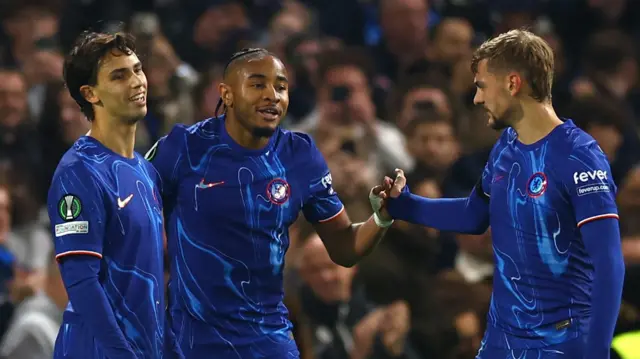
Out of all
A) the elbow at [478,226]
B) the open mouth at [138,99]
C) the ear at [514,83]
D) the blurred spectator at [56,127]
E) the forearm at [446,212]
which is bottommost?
the elbow at [478,226]

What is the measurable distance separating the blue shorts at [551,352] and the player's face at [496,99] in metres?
0.85

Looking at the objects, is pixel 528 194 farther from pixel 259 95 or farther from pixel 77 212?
pixel 77 212

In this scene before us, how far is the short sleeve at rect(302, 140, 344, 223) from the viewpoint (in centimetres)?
570

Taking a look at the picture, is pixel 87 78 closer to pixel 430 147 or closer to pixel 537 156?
pixel 537 156

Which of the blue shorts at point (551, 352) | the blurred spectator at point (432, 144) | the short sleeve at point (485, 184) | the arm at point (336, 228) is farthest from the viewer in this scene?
the blurred spectator at point (432, 144)

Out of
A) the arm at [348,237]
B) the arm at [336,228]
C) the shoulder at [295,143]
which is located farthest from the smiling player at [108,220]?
the arm at [348,237]

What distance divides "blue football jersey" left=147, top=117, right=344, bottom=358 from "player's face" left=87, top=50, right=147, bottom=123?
42 centimetres

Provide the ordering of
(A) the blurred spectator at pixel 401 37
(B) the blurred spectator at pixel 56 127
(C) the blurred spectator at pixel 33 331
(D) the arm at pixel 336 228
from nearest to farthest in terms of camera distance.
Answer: (D) the arm at pixel 336 228, (C) the blurred spectator at pixel 33 331, (B) the blurred spectator at pixel 56 127, (A) the blurred spectator at pixel 401 37

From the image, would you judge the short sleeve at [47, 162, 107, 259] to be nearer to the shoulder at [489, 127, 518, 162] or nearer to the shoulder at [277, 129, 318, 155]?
the shoulder at [277, 129, 318, 155]

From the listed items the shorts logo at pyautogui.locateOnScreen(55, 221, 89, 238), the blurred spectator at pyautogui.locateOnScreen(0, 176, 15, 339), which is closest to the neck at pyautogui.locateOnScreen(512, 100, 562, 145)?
the shorts logo at pyautogui.locateOnScreen(55, 221, 89, 238)

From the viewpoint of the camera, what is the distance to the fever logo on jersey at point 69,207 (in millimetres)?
4949

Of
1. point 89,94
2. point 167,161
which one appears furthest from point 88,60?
point 167,161

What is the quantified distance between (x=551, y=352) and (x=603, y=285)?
406mm

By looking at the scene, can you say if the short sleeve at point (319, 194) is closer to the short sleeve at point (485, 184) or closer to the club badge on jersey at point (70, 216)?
the short sleeve at point (485, 184)
